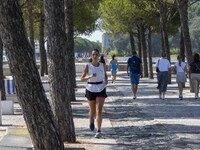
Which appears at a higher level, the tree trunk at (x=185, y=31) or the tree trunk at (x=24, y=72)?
the tree trunk at (x=185, y=31)

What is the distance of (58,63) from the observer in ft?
36.5

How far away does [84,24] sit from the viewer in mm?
40469

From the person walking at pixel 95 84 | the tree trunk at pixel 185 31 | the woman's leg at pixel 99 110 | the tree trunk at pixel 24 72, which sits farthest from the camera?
the tree trunk at pixel 185 31

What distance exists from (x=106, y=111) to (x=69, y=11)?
435 cm

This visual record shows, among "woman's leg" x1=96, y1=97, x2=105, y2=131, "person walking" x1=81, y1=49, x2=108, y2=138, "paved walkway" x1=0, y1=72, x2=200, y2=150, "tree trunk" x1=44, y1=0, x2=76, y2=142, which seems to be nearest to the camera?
"tree trunk" x1=44, y1=0, x2=76, y2=142

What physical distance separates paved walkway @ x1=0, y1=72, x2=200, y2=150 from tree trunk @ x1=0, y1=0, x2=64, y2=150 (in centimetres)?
337

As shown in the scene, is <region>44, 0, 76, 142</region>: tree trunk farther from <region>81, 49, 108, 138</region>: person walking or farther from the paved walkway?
<region>81, 49, 108, 138</region>: person walking

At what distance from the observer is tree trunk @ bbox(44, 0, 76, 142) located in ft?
36.3

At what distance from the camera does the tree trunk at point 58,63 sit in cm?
1108

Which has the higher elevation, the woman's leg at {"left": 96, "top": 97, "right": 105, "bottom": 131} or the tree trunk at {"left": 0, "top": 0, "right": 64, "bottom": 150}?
the tree trunk at {"left": 0, "top": 0, "right": 64, "bottom": 150}

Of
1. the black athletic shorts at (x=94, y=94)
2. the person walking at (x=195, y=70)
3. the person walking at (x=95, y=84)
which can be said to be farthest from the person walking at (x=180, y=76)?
the black athletic shorts at (x=94, y=94)

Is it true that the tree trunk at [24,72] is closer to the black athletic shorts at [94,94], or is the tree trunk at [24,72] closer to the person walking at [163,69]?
the black athletic shorts at [94,94]

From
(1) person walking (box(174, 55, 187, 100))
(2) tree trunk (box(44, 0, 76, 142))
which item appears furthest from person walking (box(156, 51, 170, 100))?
(2) tree trunk (box(44, 0, 76, 142))

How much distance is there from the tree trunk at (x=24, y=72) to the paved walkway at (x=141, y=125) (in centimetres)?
337
